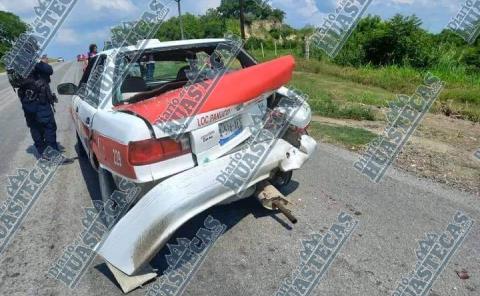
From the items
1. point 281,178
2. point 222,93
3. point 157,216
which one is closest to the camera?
point 157,216

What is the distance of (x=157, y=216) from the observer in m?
2.62

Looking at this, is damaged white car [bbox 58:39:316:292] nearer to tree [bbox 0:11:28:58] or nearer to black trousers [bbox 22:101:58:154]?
black trousers [bbox 22:101:58:154]

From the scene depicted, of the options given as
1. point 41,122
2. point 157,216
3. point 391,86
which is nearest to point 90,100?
point 157,216

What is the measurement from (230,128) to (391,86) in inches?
440

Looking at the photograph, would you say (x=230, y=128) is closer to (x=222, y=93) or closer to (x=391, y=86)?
(x=222, y=93)

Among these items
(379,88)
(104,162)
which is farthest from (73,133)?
(379,88)

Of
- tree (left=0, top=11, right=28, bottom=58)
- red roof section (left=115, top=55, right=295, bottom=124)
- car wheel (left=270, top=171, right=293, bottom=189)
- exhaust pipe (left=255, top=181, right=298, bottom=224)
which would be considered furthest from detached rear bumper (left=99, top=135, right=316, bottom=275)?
tree (left=0, top=11, right=28, bottom=58)

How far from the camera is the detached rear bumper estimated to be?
2.63 metres

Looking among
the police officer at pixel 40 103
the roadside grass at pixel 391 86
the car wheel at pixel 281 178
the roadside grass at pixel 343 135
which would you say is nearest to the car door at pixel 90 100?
the police officer at pixel 40 103

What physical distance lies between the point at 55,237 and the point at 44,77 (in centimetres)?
318

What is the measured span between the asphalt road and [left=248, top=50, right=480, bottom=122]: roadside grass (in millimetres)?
4256

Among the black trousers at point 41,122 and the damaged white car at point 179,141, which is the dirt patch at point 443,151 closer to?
the damaged white car at point 179,141

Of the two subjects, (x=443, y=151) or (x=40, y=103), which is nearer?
(x=443, y=151)

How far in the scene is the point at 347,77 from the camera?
1568 centimetres
